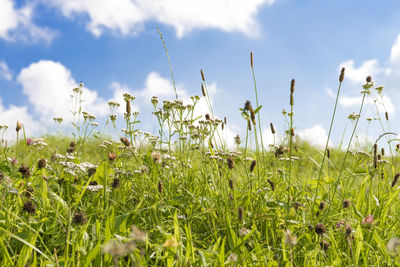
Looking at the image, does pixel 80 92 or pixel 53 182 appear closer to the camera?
pixel 53 182

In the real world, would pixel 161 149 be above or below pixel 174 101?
below

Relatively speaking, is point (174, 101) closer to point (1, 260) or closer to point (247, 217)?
point (247, 217)

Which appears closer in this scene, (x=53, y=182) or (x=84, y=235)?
(x=84, y=235)

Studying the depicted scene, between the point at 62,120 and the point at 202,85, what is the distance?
9.83 feet

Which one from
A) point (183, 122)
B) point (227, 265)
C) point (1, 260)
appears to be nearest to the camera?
point (227, 265)

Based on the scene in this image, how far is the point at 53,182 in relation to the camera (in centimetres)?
318

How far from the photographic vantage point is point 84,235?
1.98m

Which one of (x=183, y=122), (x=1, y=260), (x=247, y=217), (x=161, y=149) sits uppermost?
(x=183, y=122)

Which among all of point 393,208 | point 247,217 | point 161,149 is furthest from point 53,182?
point 393,208

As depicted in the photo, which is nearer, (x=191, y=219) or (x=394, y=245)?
(x=394, y=245)

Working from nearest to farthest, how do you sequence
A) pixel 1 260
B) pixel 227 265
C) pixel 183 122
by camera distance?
pixel 227 265
pixel 1 260
pixel 183 122

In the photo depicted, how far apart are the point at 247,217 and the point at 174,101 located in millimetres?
1334

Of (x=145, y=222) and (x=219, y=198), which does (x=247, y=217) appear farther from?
(x=145, y=222)

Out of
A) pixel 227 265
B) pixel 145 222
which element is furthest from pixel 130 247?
pixel 145 222
